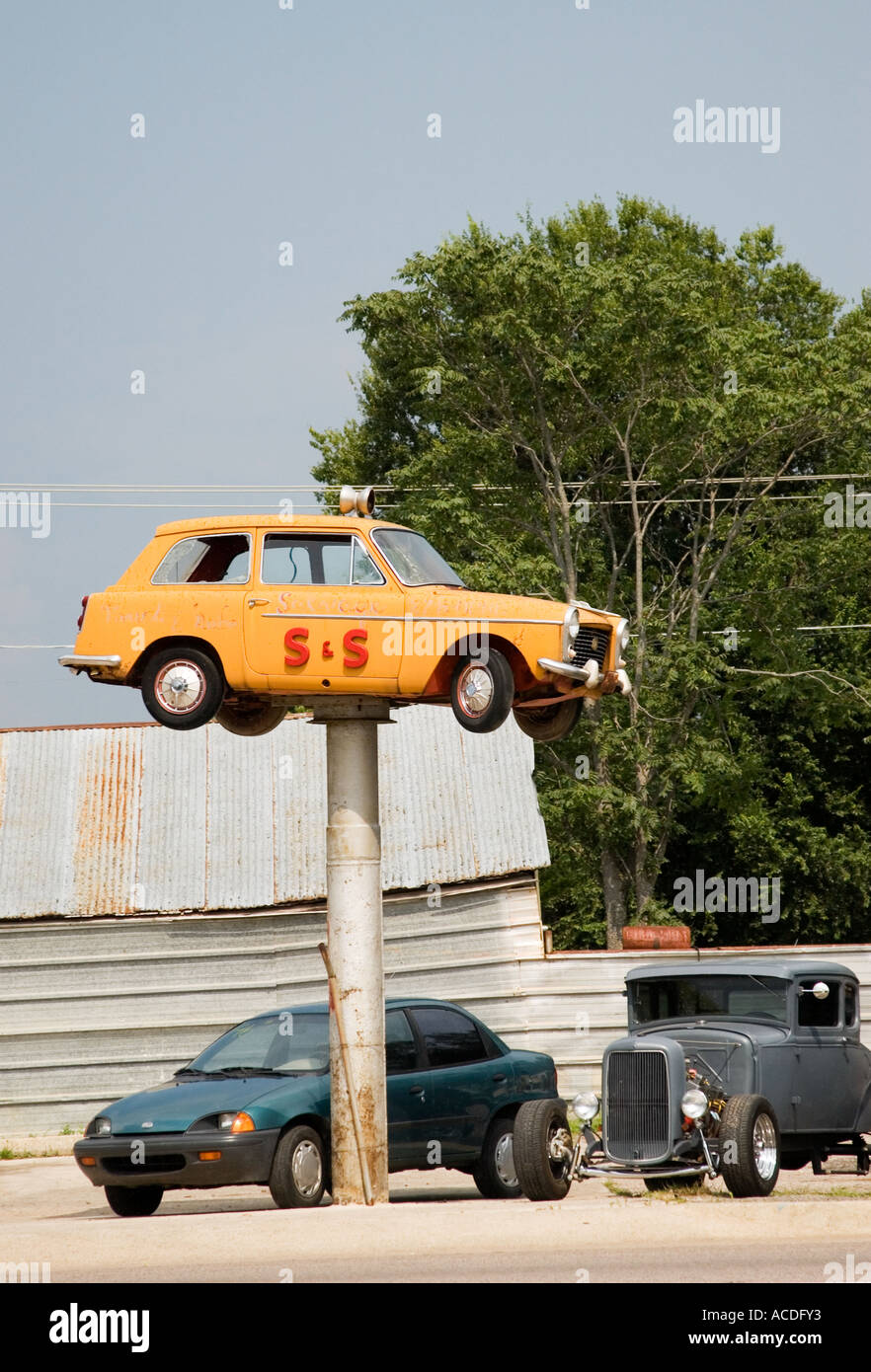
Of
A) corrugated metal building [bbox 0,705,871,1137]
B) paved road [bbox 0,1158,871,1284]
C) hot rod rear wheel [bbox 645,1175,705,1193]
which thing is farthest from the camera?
corrugated metal building [bbox 0,705,871,1137]

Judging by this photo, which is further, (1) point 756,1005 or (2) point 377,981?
(1) point 756,1005

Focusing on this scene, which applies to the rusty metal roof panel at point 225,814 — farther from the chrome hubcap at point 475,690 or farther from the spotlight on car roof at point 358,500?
the chrome hubcap at point 475,690

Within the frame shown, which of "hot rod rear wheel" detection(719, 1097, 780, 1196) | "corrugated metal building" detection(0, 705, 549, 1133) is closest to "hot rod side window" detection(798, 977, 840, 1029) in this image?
"hot rod rear wheel" detection(719, 1097, 780, 1196)

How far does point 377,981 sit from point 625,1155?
2343mm

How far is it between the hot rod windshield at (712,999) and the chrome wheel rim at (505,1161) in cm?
156

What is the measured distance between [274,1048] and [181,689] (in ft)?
10.4

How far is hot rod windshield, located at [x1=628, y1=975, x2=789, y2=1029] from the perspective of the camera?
1445 centimetres

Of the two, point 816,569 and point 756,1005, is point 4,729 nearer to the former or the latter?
point 756,1005

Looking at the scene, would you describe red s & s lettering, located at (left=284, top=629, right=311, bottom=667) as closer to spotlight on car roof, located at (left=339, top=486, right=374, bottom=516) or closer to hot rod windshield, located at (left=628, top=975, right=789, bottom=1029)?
spotlight on car roof, located at (left=339, top=486, right=374, bottom=516)

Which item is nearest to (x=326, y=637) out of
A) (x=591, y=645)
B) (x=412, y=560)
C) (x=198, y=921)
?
(x=412, y=560)

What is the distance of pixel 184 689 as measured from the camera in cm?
1324

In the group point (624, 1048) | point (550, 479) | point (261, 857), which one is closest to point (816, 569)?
point (550, 479)

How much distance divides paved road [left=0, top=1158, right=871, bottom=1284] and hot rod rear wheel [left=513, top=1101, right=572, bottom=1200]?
226 millimetres

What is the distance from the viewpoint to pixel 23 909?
69.4 feet
